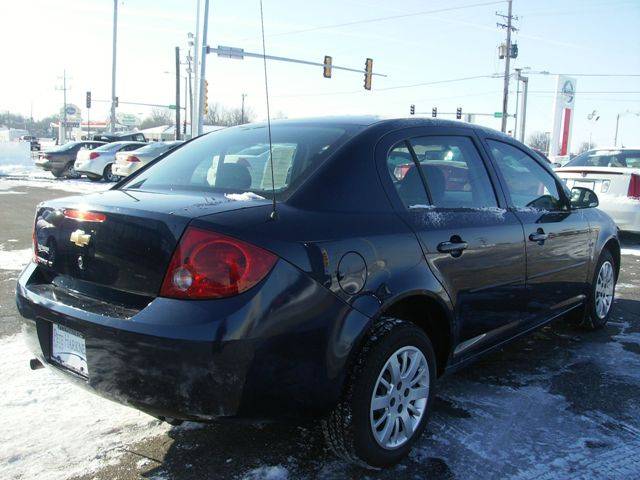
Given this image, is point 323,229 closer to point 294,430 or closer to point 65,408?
point 294,430

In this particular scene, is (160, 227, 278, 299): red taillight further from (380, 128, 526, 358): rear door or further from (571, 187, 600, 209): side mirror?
(571, 187, 600, 209): side mirror

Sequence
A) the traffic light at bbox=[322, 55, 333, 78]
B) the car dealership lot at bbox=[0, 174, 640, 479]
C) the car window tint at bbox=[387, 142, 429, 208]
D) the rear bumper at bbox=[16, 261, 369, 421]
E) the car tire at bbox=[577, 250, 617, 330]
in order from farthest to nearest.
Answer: the traffic light at bbox=[322, 55, 333, 78] → the car tire at bbox=[577, 250, 617, 330] → the car window tint at bbox=[387, 142, 429, 208] → the car dealership lot at bbox=[0, 174, 640, 479] → the rear bumper at bbox=[16, 261, 369, 421]

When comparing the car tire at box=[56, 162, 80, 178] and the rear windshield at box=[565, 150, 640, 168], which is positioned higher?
the rear windshield at box=[565, 150, 640, 168]

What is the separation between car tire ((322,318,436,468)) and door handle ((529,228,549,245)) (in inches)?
48.9

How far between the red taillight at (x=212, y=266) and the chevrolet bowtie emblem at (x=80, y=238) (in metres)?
0.52

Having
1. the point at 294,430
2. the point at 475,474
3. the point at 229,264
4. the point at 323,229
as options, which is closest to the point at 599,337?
the point at 475,474

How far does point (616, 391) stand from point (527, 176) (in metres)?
1.48

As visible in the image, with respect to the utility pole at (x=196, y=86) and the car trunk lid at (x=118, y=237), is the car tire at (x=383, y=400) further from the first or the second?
the utility pole at (x=196, y=86)

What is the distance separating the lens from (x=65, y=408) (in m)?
3.16

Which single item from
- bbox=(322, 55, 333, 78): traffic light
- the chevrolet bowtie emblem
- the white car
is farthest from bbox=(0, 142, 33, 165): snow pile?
the chevrolet bowtie emblem

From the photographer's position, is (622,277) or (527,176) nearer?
(527,176)

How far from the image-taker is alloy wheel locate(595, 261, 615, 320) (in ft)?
15.8

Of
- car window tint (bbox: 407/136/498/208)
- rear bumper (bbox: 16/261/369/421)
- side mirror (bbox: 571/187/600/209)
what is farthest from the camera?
side mirror (bbox: 571/187/600/209)

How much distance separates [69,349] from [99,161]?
1997 cm
